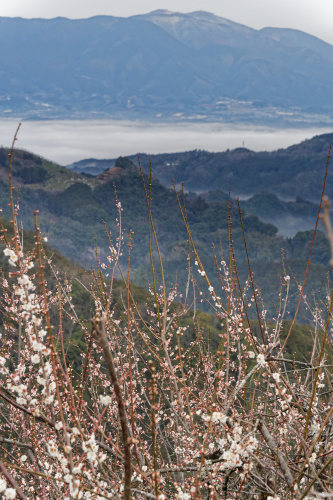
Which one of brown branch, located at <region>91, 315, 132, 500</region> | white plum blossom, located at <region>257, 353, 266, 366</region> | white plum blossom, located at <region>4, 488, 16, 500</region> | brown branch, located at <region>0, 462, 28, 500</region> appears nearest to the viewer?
brown branch, located at <region>91, 315, 132, 500</region>

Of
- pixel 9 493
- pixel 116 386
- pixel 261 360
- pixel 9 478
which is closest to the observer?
pixel 116 386

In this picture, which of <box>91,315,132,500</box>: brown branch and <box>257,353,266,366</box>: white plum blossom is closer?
<box>91,315,132,500</box>: brown branch

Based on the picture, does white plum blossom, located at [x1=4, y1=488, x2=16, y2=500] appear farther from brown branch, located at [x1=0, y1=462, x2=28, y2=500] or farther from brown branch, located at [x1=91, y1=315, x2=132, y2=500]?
brown branch, located at [x1=91, y1=315, x2=132, y2=500]

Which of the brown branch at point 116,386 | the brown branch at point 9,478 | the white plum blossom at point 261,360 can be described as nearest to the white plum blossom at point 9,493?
the brown branch at point 9,478

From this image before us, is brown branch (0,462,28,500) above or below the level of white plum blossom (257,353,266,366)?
below

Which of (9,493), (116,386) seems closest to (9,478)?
(9,493)

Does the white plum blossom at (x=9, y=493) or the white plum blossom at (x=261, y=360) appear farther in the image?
the white plum blossom at (x=261, y=360)

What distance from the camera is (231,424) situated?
11.8 feet

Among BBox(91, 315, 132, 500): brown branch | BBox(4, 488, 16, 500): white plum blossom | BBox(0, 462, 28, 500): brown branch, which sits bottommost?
BBox(4, 488, 16, 500): white plum blossom

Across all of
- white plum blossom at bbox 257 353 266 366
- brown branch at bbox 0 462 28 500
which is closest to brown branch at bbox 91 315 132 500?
brown branch at bbox 0 462 28 500

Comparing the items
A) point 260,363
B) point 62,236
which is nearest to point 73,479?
point 260,363

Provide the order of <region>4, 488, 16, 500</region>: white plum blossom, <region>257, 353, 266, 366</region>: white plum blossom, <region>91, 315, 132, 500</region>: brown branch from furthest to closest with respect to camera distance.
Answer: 1. <region>257, 353, 266, 366</region>: white plum blossom
2. <region>4, 488, 16, 500</region>: white plum blossom
3. <region>91, 315, 132, 500</region>: brown branch

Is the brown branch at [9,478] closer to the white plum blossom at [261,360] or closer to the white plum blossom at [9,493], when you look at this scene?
the white plum blossom at [9,493]

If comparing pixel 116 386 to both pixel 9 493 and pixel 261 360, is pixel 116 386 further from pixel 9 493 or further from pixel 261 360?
pixel 261 360
